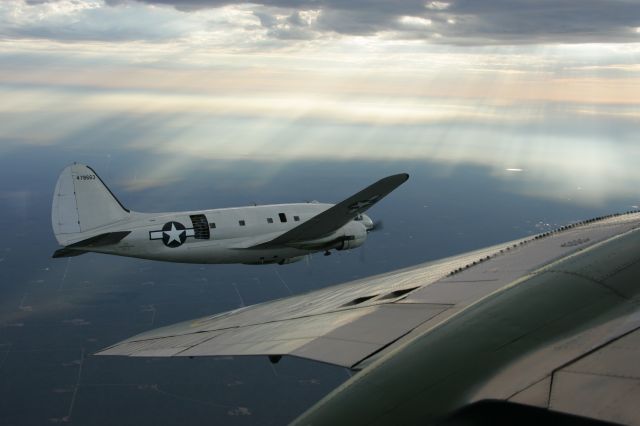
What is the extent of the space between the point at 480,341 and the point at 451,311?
202 cm

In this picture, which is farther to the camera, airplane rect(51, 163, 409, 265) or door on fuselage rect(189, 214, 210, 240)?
door on fuselage rect(189, 214, 210, 240)

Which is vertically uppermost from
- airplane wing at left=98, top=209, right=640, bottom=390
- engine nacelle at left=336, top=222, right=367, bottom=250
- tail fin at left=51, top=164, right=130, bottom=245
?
airplane wing at left=98, top=209, right=640, bottom=390

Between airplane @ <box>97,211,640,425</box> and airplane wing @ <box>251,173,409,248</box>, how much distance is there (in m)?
36.2

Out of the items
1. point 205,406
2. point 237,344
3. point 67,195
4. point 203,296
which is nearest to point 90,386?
point 205,406

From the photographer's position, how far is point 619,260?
12.5 m

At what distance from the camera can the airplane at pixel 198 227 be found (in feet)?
168

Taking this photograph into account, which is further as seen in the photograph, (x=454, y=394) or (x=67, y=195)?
(x=67, y=195)

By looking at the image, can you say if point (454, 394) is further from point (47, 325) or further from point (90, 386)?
point (47, 325)

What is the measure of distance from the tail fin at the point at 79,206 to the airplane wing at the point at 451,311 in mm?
38043

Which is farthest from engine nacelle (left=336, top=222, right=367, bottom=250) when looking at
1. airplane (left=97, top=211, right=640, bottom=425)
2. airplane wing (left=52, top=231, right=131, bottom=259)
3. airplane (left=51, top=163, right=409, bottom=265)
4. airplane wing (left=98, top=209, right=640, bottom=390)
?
airplane (left=97, top=211, right=640, bottom=425)

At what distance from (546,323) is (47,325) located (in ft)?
506

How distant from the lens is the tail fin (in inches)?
2040

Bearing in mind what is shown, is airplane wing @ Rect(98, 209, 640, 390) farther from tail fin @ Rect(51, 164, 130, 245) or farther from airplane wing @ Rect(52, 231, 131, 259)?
tail fin @ Rect(51, 164, 130, 245)

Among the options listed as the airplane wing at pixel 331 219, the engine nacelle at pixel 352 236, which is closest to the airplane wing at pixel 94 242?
the airplane wing at pixel 331 219
